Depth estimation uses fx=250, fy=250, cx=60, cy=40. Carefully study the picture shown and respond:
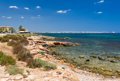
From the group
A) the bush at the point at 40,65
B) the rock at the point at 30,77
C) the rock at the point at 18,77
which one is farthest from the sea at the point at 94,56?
the rock at the point at 18,77

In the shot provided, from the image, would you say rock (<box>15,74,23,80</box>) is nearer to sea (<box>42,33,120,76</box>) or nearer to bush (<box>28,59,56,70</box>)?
bush (<box>28,59,56,70</box>)

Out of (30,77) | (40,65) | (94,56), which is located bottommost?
(94,56)

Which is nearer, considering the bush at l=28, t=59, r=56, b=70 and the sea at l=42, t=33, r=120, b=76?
the bush at l=28, t=59, r=56, b=70

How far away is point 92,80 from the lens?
17.4 meters

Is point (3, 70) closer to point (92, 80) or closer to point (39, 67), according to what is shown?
point (39, 67)

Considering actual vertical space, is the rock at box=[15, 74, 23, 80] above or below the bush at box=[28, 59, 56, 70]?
below

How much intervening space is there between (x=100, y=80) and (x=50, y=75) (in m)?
5.35

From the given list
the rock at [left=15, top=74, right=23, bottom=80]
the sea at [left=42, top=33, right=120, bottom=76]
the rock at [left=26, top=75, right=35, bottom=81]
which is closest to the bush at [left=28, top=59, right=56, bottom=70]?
the rock at [left=26, top=75, right=35, bottom=81]

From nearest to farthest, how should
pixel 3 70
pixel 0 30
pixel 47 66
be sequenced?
pixel 3 70 < pixel 47 66 < pixel 0 30

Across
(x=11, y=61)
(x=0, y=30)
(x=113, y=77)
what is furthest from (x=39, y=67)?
(x=0, y=30)

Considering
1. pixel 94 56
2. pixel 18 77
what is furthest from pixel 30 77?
pixel 94 56

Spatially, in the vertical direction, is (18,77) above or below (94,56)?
above

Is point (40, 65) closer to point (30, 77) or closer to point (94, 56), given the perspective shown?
point (30, 77)

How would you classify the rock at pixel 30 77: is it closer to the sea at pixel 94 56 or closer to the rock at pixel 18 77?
the rock at pixel 18 77
